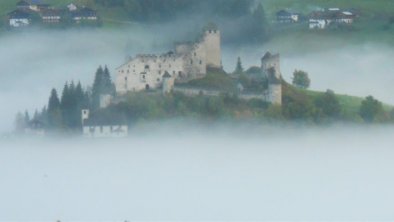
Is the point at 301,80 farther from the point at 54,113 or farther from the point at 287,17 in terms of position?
the point at 287,17

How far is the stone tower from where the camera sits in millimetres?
74688

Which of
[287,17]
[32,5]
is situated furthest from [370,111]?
[32,5]

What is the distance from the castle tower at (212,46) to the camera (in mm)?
76812

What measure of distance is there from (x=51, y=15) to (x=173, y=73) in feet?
44.1

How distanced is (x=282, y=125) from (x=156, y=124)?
3.55 m

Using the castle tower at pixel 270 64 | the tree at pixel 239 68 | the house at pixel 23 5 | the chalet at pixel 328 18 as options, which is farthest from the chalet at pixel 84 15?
the castle tower at pixel 270 64

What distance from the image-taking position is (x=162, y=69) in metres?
75.3

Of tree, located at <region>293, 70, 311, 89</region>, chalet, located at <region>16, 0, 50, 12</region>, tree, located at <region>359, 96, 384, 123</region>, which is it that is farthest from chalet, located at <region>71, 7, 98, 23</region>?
tree, located at <region>359, 96, 384, 123</region>

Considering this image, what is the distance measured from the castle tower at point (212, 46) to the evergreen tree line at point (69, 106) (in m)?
2.94

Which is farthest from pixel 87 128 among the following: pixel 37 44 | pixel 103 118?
pixel 37 44

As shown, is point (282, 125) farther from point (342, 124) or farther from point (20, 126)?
point (20, 126)

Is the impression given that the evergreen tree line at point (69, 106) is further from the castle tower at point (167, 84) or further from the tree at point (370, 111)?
the tree at point (370, 111)

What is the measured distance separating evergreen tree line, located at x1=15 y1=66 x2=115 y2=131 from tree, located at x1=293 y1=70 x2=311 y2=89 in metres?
6.40

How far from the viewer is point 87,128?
7444cm
